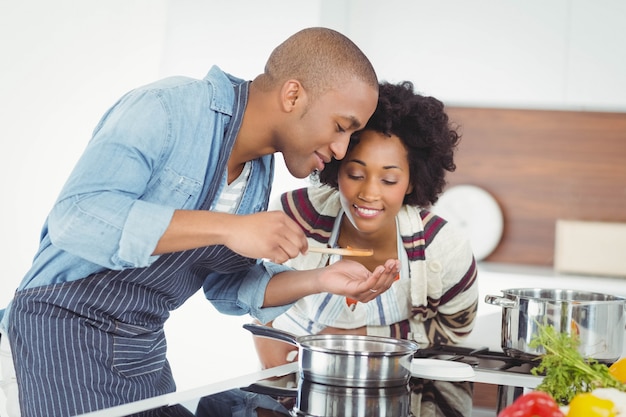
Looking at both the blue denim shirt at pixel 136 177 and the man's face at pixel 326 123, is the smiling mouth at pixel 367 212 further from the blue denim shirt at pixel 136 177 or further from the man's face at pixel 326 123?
the blue denim shirt at pixel 136 177

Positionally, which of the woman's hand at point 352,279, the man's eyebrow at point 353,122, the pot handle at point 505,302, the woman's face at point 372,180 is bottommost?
the pot handle at point 505,302

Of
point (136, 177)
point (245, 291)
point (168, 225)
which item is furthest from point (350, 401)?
point (245, 291)

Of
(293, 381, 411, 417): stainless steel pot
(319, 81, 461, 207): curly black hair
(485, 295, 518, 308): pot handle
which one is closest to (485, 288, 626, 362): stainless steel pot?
(485, 295, 518, 308): pot handle

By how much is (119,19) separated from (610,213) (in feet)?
8.87

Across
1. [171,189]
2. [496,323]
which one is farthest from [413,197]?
[496,323]

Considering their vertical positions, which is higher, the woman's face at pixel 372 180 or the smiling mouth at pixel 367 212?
the woman's face at pixel 372 180

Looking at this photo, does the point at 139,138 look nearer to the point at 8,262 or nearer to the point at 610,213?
the point at 8,262

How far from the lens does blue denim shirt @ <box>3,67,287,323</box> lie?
4.54 feet

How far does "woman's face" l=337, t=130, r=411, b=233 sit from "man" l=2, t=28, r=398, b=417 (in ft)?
1.23

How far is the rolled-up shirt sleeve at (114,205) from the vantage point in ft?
4.53

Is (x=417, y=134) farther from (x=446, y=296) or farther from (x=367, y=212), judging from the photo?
(x=446, y=296)

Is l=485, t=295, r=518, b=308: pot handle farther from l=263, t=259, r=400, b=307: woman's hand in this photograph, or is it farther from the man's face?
→ the man's face

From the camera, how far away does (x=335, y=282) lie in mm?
1751

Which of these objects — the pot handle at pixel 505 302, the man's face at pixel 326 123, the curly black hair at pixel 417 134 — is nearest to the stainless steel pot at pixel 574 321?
the pot handle at pixel 505 302
